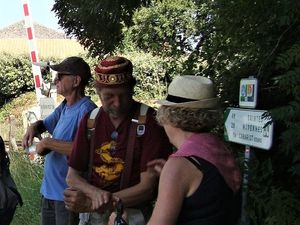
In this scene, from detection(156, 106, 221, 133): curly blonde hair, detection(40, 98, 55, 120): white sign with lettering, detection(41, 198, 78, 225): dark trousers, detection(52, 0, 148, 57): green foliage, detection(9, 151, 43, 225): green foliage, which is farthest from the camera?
detection(40, 98, 55, 120): white sign with lettering

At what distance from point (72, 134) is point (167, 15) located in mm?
9531

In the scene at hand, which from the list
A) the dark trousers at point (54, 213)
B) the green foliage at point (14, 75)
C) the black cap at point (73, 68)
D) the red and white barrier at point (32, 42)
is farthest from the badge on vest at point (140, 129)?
the green foliage at point (14, 75)

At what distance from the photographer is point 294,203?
12.4ft

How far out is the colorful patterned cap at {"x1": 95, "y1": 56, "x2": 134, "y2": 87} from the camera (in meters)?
3.08

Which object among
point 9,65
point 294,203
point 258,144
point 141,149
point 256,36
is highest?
point 256,36

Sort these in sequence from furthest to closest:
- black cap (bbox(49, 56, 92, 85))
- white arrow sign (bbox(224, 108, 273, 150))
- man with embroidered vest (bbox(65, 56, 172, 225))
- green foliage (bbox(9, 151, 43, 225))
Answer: green foliage (bbox(9, 151, 43, 225)) → black cap (bbox(49, 56, 92, 85)) → white arrow sign (bbox(224, 108, 273, 150)) → man with embroidered vest (bbox(65, 56, 172, 225))

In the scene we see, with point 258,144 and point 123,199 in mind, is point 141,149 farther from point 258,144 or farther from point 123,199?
point 258,144

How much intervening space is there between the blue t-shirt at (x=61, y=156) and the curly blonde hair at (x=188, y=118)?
1560 millimetres

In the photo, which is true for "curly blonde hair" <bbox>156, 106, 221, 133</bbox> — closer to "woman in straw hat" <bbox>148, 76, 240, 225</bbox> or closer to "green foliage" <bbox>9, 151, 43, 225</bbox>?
"woman in straw hat" <bbox>148, 76, 240, 225</bbox>

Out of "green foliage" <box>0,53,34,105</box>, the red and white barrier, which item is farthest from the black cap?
"green foliage" <box>0,53,34,105</box>

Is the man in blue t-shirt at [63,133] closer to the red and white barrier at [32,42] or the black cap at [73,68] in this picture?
the black cap at [73,68]

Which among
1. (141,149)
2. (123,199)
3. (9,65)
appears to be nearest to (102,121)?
(141,149)

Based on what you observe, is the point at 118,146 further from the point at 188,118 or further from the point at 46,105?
the point at 46,105

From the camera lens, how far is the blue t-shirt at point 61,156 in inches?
155
